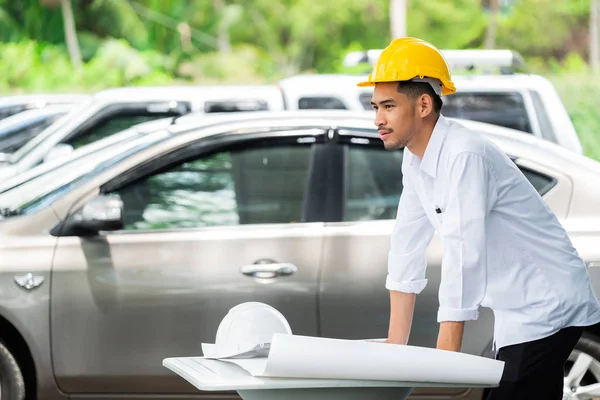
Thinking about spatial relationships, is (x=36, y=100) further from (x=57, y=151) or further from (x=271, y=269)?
(x=271, y=269)

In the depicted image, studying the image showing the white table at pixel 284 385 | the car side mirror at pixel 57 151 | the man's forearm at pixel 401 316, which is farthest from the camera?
the car side mirror at pixel 57 151

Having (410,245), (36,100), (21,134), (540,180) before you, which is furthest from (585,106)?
(410,245)

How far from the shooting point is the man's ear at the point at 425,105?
2785 millimetres

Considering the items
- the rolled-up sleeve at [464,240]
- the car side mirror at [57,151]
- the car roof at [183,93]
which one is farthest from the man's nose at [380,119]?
the car roof at [183,93]

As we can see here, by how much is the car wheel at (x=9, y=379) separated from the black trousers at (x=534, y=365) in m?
2.42

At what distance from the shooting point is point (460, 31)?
43.1 meters

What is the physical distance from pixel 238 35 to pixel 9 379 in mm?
40395

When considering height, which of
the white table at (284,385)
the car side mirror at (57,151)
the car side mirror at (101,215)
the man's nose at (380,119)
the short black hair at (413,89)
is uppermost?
the short black hair at (413,89)

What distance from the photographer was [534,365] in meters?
2.81

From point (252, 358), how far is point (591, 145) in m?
20.4

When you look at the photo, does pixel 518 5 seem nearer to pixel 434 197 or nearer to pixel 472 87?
pixel 472 87

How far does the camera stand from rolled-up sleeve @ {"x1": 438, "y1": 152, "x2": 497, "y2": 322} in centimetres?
261

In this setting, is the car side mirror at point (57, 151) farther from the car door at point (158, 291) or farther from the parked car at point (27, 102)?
the car door at point (158, 291)

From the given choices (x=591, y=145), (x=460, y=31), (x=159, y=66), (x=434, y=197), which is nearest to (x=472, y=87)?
(x=434, y=197)
